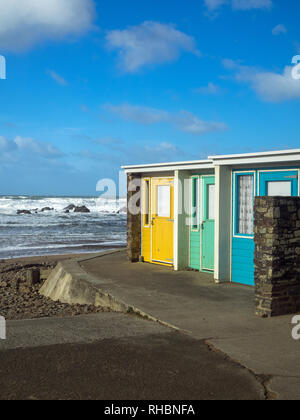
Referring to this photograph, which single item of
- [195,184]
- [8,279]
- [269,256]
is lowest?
[8,279]

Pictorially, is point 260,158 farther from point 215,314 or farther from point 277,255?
point 215,314

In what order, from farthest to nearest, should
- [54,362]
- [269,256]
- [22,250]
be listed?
[22,250] → [269,256] → [54,362]

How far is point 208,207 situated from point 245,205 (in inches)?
54.2

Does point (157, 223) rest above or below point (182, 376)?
above

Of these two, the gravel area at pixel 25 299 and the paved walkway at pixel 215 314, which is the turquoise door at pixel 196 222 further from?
the gravel area at pixel 25 299

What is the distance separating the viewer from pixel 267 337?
6203 millimetres

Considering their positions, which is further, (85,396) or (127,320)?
(127,320)

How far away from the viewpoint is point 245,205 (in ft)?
31.7

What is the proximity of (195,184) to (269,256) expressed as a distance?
4398 mm

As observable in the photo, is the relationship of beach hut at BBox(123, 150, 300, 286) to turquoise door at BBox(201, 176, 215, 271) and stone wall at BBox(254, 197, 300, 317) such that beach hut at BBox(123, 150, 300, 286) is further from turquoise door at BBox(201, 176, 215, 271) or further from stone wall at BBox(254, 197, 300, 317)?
stone wall at BBox(254, 197, 300, 317)

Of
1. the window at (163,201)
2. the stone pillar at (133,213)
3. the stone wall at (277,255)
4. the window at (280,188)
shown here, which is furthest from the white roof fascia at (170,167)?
the stone wall at (277,255)

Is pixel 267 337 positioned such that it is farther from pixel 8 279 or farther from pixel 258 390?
pixel 8 279

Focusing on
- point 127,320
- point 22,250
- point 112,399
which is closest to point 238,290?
point 127,320

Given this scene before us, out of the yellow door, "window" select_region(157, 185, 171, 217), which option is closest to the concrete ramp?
the yellow door
